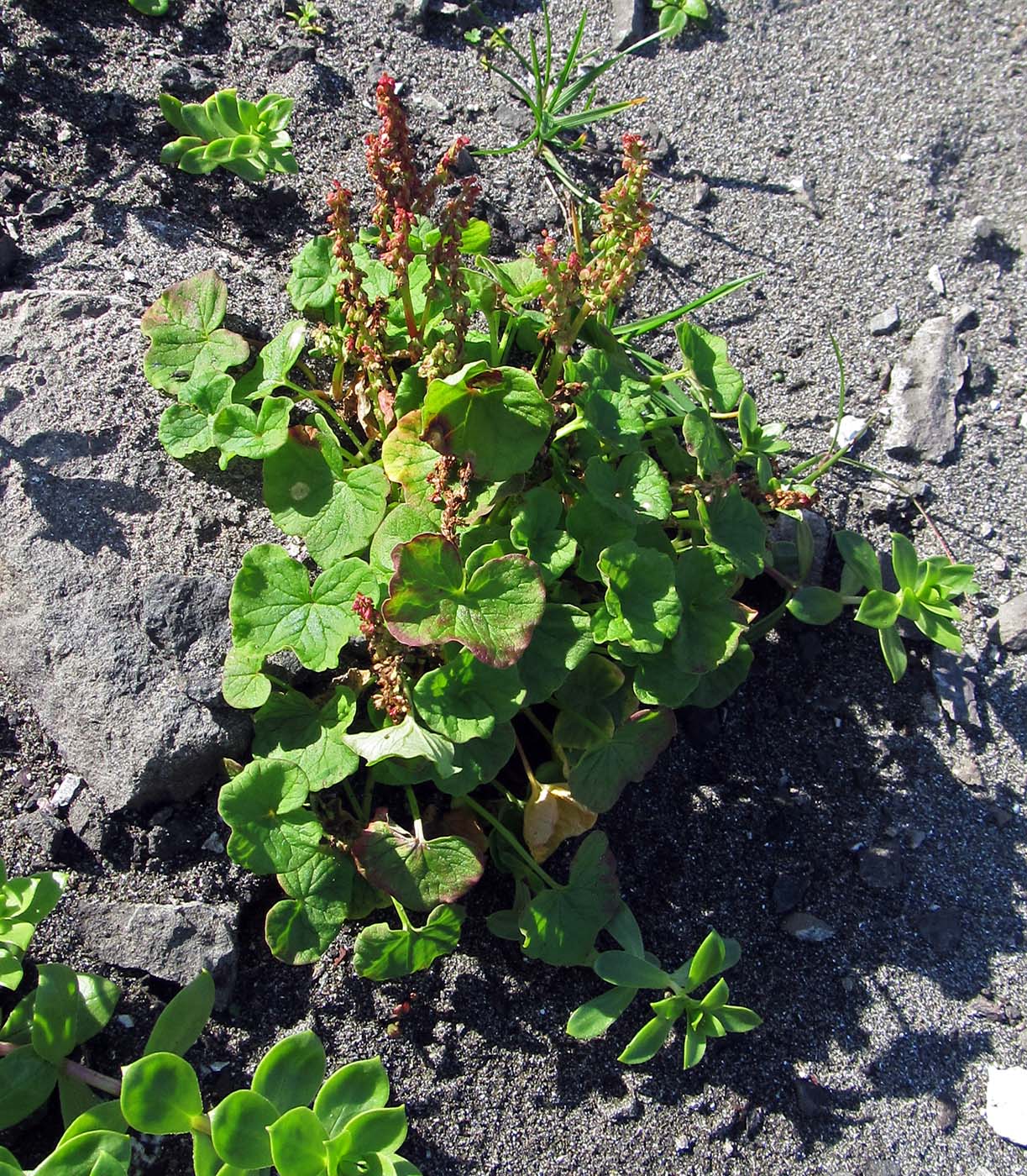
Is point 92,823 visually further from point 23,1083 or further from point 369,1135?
point 369,1135

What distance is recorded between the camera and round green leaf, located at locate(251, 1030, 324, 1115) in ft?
5.35

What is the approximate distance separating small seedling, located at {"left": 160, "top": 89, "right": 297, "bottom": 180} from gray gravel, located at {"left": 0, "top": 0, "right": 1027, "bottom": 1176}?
4.6 inches

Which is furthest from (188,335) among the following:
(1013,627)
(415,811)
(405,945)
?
(1013,627)

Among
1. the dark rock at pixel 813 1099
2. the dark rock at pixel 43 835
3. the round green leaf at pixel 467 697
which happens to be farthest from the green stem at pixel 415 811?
the dark rock at pixel 813 1099

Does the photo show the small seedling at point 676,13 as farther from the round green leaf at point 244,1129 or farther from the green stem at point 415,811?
the round green leaf at point 244,1129

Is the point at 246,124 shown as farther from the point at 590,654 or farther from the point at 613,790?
the point at 613,790

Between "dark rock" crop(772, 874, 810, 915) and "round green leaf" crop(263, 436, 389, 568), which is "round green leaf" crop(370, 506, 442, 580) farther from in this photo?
"dark rock" crop(772, 874, 810, 915)

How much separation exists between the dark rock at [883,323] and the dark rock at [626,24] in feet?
3.85

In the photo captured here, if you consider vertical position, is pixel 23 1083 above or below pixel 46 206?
below

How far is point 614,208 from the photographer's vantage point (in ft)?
6.06

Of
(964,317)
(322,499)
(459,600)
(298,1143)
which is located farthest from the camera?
(964,317)

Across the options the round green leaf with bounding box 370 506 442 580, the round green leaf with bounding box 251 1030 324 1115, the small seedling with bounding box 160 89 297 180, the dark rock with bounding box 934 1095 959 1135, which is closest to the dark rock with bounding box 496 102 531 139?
the small seedling with bounding box 160 89 297 180

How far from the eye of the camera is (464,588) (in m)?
1.77

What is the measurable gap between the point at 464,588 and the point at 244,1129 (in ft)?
3.07
